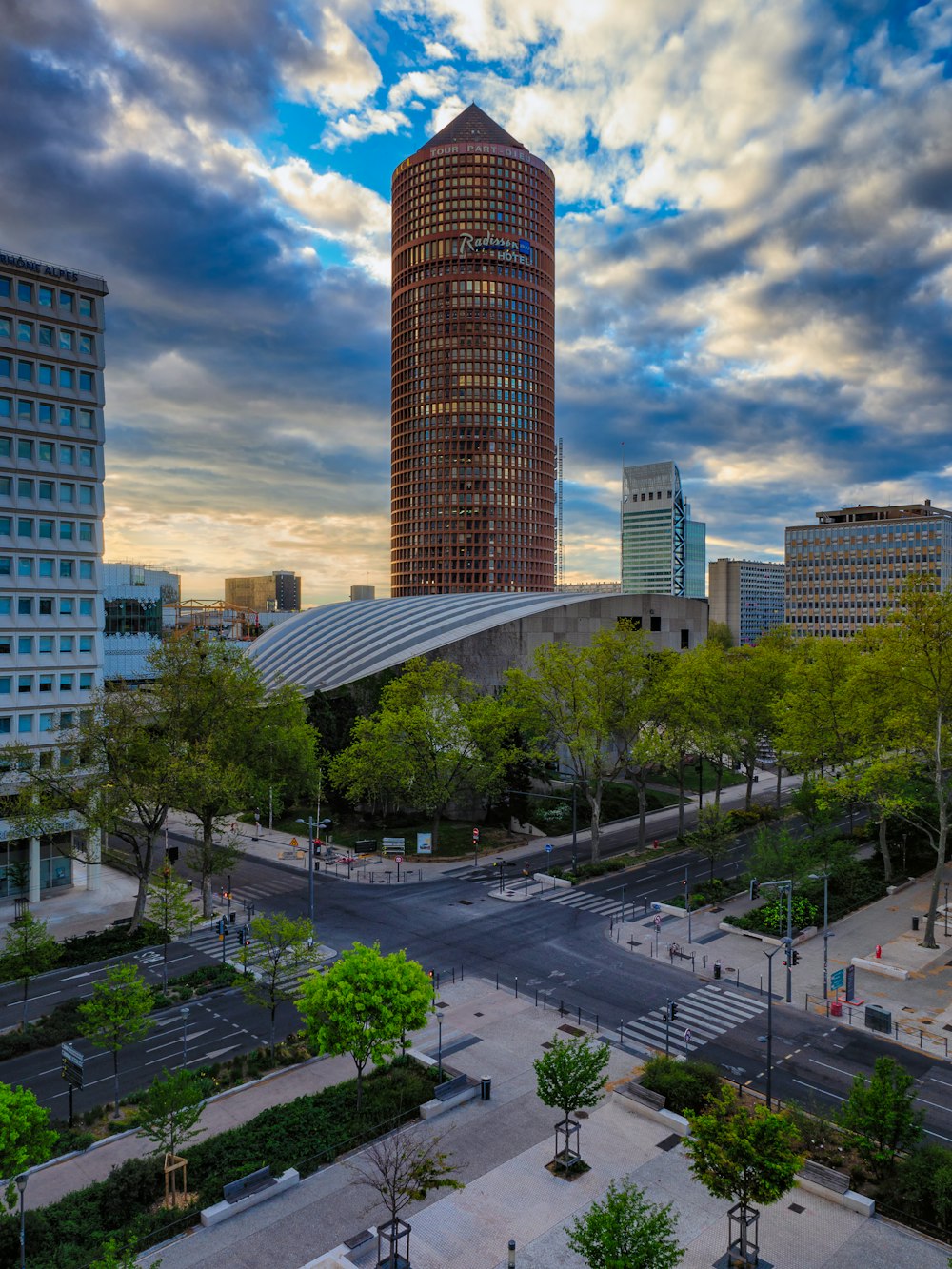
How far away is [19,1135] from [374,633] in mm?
78987

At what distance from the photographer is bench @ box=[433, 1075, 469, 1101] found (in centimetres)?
3069

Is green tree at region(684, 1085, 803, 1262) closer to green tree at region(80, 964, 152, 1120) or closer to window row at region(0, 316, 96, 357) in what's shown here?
green tree at region(80, 964, 152, 1120)

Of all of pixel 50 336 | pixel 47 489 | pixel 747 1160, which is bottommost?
pixel 747 1160

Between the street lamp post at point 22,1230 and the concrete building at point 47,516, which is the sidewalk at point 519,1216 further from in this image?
the concrete building at point 47,516

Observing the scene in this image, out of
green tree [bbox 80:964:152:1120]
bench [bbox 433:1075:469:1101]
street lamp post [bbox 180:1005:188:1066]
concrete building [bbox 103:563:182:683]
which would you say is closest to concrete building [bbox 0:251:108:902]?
street lamp post [bbox 180:1005:188:1066]

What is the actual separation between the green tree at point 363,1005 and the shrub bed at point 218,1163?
4.42 ft

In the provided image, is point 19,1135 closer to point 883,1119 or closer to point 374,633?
point 883,1119

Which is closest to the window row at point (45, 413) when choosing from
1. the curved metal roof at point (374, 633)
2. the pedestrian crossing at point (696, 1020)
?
the curved metal roof at point (374, 633)

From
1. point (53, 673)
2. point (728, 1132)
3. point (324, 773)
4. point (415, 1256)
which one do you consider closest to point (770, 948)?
point (728, 1132)

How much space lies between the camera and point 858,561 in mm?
189875

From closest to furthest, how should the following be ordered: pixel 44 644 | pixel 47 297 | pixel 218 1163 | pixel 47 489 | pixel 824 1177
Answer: pixel 824 1177 < pixel 218 1163 < pixel 44 644 < pixel 47 297 < pixel 47 489

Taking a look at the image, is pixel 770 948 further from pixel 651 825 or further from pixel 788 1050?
pixel 651 825

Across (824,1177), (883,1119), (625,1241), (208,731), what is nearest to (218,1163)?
(625,1241)

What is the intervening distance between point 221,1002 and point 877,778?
132 feet
